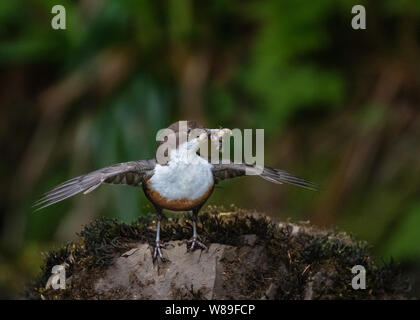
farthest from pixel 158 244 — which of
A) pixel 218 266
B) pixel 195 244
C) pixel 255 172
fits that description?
pixel 255 172

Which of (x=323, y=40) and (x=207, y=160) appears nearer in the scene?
(x=207, y=160)

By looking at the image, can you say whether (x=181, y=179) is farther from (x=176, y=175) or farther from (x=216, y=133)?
(x=216, y=133)

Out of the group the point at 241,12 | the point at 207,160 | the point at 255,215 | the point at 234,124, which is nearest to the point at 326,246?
the point at 255,215

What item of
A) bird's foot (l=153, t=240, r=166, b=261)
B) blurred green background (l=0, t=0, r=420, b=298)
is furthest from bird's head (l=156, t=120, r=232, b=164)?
blurred green background (l=0, t=0, r=420, b=298)

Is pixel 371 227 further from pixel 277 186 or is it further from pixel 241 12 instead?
pixel 241 12

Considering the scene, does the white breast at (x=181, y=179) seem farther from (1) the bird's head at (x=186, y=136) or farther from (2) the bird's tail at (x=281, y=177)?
(2) the bird's tail at (x=281, y=177)

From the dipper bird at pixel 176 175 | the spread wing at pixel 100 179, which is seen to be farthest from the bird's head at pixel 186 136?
the spread wing at pixel 100 179
